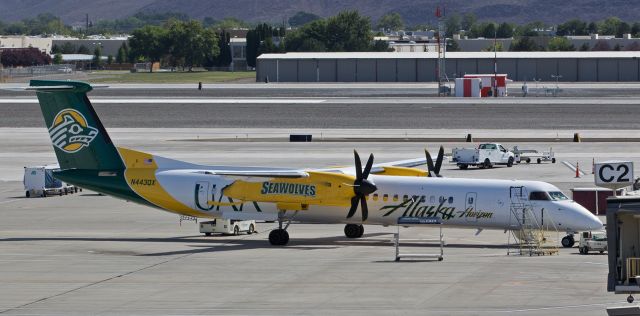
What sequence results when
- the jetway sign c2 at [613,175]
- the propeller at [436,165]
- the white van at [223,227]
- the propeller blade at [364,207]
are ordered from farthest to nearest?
the propeller at [436,165]
the white van at [223,227]
the propeller blade at [364,207]
the jetway sign c2 at [613,175]

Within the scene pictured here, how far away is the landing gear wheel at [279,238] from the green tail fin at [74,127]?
7251 millimetres

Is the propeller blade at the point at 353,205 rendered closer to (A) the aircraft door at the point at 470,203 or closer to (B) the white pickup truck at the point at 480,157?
(A) the aircraft door at the point at 470,203

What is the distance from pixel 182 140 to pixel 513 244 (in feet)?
159

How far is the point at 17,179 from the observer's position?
68.4m

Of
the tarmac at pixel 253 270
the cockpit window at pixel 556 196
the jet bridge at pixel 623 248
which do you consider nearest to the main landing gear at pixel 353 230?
the tarmac at pixel 253 270

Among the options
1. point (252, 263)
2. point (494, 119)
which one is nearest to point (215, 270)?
point (252, 263)

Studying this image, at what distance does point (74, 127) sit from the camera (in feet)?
158

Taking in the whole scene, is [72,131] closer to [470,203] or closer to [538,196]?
[470,203]

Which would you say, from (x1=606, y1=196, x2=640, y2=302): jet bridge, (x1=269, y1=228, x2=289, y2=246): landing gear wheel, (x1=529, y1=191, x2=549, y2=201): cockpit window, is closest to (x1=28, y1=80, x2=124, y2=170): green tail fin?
(x1=269, y1=228, x2=289, y2=246): landing gear wheel

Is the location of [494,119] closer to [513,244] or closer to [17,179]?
[17,179]

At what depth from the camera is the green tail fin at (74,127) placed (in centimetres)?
4772

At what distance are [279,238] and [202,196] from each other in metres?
3.49

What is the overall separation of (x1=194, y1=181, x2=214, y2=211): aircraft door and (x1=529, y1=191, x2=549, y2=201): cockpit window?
39.6ft

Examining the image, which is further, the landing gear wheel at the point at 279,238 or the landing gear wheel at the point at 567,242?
the landing gear wheel at the point at 279,238
